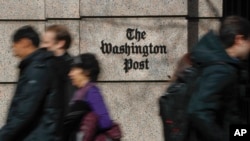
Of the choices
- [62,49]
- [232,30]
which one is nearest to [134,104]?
[62,49]

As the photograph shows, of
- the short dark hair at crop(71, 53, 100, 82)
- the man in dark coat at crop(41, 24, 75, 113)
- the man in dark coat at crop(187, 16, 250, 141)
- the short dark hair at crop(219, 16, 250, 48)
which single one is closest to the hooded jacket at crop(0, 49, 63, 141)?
the man in dark coat at crop(41, 24, 75, 113)

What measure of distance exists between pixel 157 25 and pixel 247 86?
4.74ft

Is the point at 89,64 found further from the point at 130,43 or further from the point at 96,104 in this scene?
the point at 130,43

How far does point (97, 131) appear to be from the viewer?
20.3 ft

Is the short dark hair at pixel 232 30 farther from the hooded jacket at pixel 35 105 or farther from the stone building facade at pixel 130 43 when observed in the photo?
the stone building facade at pixel 130 43

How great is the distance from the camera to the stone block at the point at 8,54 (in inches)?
392

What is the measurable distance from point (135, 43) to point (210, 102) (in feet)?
16.3

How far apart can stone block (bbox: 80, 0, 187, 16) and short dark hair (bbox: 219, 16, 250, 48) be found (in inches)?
182

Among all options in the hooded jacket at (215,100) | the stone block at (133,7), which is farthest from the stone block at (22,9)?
the hooded jacket at (215,100)

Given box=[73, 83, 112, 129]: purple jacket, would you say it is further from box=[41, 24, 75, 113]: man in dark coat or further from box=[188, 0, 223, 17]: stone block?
box=[188, 0, 223, 17]: stone block

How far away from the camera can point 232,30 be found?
16.7 ft

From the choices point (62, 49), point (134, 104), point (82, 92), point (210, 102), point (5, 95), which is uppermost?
point (62, 49)

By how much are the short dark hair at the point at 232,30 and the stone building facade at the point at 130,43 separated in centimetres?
462

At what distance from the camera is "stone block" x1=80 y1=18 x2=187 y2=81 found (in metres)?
9.80
